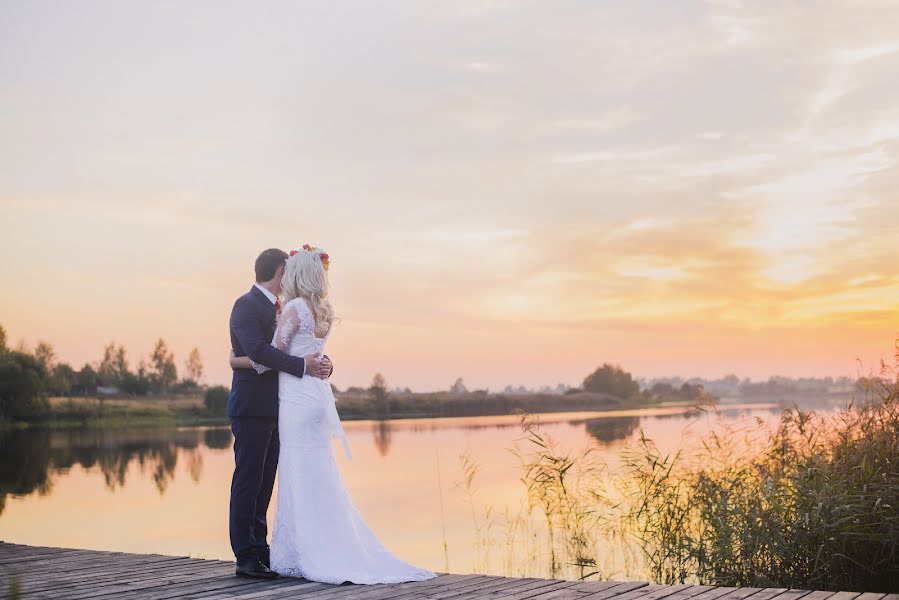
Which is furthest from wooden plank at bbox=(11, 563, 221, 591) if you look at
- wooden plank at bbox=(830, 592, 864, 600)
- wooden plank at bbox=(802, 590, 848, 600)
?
wooden plank at bbox=(830, 592, 864, 600)

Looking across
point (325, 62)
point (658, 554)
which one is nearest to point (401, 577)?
point (658, 554)

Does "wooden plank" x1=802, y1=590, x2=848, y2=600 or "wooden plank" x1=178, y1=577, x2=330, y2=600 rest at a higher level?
"wooden plank" x1=178, y1=577, x2=330, y2=600

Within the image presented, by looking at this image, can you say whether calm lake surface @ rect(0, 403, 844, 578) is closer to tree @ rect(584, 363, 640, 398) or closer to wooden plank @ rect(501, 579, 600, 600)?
wooden plank @ rect(501, 579, 600, 600)

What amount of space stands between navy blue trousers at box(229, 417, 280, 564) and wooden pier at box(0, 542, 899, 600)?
0.75ft

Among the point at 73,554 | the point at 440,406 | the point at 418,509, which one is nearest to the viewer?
the point at 73,554

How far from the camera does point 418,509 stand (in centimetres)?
1406

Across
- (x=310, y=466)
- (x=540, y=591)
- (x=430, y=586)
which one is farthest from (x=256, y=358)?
(x=540, y=591)

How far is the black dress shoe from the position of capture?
540 cm

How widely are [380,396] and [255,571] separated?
45.9 metres

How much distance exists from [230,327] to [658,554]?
483 cm

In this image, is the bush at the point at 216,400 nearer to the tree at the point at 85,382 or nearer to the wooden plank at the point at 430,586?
the tree at the point at 85,382

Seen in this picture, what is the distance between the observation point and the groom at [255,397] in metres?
5.43

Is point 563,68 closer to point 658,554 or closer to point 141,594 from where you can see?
point 658,554

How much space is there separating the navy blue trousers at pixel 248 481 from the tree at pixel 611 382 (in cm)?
3779
